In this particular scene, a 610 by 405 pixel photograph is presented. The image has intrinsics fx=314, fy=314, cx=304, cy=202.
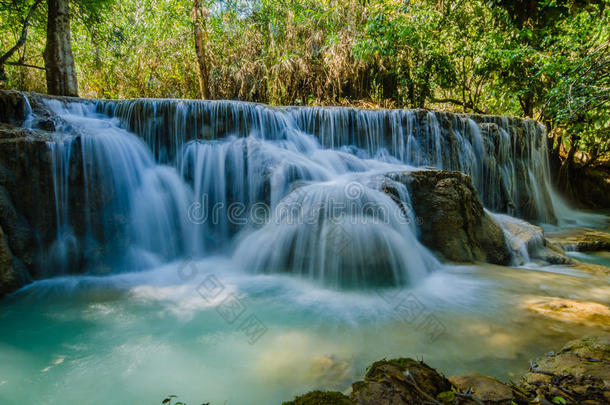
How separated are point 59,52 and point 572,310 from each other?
9.52 meters

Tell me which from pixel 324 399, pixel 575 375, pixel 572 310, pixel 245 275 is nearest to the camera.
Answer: pixel 324 399

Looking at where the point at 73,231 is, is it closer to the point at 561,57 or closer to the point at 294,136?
the point at 294,136

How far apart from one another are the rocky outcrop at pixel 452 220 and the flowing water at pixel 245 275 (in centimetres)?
28

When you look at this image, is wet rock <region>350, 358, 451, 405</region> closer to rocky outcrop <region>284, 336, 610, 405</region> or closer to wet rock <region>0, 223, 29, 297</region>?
rocky outcrop <region>284, 336, 610, 405</region>

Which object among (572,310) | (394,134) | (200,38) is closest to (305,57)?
(200,38)

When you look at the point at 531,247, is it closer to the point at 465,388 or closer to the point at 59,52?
the point at 465,388

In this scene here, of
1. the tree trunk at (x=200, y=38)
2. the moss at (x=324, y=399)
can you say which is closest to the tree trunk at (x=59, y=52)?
the tree trunk at (x=200, y=38)

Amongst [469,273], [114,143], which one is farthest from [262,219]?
[469,273]

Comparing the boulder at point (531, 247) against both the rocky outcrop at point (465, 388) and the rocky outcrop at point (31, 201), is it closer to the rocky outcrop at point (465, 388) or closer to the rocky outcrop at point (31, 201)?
the rocky outcrop at point (465, 388)

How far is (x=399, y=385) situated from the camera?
1387mm

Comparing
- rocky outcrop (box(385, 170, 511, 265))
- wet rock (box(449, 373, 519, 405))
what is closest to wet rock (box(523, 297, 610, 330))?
rocky outcrop (box(385, 170, 511, 265))

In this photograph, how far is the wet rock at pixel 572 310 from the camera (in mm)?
2604

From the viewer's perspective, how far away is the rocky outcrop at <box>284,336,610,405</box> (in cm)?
132

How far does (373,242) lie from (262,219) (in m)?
2.09
